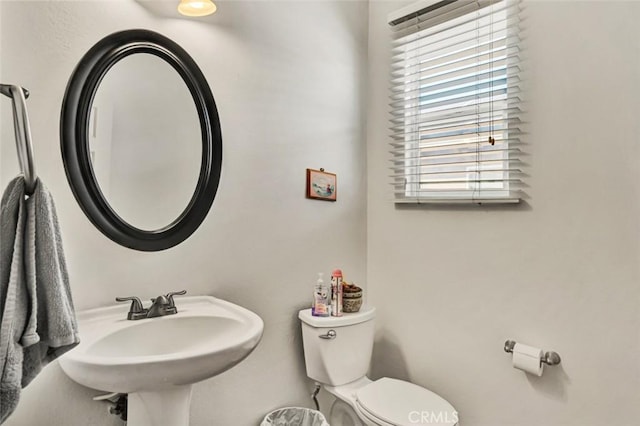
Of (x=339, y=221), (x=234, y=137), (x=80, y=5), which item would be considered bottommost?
(x=339, y=221)

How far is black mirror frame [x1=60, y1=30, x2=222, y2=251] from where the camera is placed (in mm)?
1077

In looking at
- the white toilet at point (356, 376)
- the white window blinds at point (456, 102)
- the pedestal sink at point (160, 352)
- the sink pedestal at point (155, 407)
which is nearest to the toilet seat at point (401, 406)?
the white toilet at point (356, 376)

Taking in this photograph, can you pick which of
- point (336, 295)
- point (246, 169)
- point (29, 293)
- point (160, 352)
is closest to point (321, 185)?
point (246, 169)

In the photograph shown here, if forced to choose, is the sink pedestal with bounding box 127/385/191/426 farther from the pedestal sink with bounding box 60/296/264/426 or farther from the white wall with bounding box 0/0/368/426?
the white wall with bounding box 0/0/368/426

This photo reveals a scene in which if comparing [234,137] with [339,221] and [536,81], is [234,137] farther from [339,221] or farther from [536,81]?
[536,81]

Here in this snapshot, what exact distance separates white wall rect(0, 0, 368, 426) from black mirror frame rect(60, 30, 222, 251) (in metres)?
0.03

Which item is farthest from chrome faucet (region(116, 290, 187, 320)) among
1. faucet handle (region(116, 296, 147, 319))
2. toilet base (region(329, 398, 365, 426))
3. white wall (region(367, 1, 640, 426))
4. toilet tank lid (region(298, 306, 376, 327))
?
white wall (region(367, 1, 640, 426))

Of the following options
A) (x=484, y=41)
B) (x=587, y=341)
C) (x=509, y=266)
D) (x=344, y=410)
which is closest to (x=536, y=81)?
(x=484, y=41)

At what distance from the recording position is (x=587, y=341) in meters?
1.36

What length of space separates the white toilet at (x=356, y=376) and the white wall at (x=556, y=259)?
29 cm

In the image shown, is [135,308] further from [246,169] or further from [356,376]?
[356,376]

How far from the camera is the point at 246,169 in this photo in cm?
151

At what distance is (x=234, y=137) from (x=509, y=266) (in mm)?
1318

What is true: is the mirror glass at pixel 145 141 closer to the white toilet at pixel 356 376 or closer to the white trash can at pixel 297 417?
the white toilet at pixel 356 376
